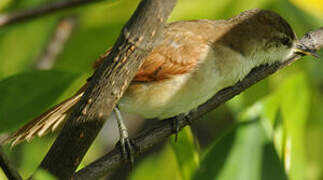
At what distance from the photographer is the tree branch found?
2.30 meters

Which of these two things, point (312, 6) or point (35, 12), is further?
point (312, 6)

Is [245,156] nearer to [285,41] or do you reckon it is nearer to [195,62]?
[195,62]

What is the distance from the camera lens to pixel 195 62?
10.4 feet

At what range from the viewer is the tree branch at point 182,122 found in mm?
2299

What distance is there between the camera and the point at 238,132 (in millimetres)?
2414

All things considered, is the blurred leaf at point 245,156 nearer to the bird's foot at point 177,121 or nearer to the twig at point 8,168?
the bird's foot at point 177,121

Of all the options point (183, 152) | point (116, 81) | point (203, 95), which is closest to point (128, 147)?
point (183, 152)

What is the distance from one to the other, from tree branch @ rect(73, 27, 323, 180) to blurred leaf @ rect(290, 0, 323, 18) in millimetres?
328

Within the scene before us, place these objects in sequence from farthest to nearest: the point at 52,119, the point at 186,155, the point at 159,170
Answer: the point at 159,170
the point at 52,119
the point at 186,155

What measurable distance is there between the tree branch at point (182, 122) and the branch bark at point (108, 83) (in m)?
0.16

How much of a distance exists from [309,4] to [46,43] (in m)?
1.93

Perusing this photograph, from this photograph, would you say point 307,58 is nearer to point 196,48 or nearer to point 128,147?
point 196,48

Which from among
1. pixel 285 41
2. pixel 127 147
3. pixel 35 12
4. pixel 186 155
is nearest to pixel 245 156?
pixel 186 155

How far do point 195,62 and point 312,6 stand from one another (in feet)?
2.85
